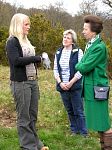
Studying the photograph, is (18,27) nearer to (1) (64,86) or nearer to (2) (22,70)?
(2) (22,70)

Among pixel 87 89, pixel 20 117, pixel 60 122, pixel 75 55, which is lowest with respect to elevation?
pixel 60 122

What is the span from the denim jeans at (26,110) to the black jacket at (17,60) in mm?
101

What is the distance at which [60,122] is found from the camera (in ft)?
26.2

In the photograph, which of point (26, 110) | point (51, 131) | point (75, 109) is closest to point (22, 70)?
point (26, 110)

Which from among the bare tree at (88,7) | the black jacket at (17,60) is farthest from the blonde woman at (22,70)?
the bare tree at (88,7)

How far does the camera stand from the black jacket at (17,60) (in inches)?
208

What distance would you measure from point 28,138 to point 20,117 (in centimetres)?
35

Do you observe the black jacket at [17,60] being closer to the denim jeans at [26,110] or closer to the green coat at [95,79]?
the denim jeans at [26,110]

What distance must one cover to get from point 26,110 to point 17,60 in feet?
2.46

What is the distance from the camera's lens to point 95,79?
538cm

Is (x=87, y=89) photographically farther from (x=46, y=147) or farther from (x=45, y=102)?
(x=45, y=102)

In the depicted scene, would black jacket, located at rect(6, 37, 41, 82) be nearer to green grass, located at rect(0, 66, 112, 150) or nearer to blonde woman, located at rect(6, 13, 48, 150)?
blonde woman, located at rect(6, 13, 48, 150)

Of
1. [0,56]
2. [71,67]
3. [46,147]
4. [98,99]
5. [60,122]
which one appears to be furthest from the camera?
[0,56]

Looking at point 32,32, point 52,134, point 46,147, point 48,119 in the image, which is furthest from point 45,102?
point 32,32
